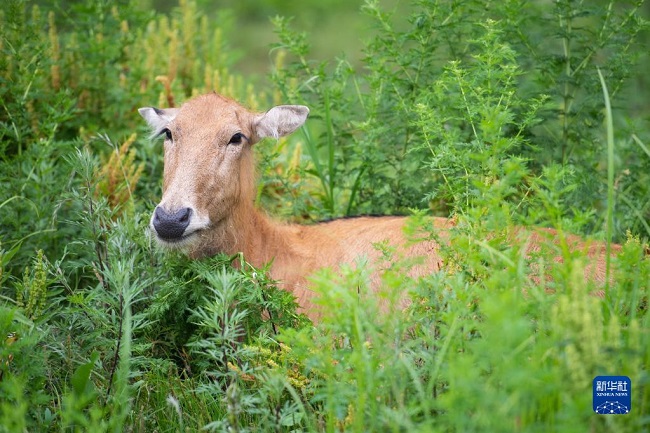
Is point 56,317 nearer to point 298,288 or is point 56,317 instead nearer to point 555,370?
point 298,288

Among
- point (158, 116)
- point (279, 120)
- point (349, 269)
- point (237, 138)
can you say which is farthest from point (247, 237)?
point (349, 269)

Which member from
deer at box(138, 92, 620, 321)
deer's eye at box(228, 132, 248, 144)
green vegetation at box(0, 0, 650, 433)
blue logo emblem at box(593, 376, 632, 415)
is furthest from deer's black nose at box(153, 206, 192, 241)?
blue logo emblem at box(593, 376, 632, 415)

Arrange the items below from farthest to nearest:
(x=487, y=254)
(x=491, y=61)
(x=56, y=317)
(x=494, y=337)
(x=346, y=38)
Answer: (x=346, y=38)
(x=56, y=317)
(x=491, y=61)
(x=487, y=254)
(x=494, y=337)

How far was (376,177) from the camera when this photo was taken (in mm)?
5371

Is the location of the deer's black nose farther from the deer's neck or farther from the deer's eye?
the deer's eye

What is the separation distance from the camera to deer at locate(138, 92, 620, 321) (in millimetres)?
4164

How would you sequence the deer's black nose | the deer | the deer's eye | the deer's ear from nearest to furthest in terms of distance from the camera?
the deer's black nose
the deer
the deer's eye
the deer's ear

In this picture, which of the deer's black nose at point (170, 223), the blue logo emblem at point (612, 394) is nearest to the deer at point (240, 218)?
the deer's black nose at point (170, 223)

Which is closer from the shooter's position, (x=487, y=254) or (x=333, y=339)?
(x=487, y=254)

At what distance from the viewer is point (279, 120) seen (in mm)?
4777

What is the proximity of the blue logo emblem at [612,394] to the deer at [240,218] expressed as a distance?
139cm

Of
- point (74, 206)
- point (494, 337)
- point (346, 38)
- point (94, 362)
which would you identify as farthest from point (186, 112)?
point (346, 38)

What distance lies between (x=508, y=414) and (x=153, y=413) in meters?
1.92

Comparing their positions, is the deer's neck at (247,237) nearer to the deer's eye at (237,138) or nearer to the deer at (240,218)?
the deer at (240,218)
